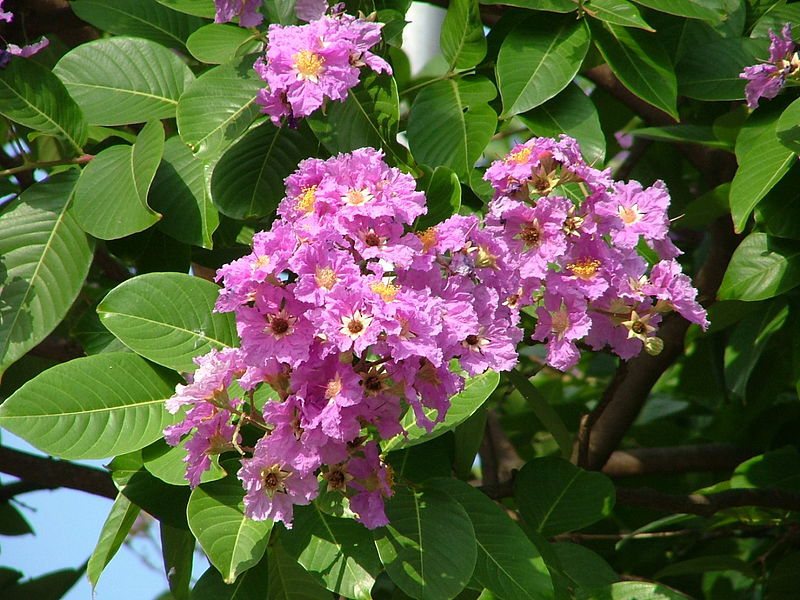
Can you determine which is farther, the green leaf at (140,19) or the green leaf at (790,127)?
the green leaf at (140,19)

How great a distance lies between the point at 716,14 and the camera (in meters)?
1.54

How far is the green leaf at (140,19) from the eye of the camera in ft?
5.60

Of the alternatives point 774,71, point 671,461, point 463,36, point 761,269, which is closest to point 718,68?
point 774,71

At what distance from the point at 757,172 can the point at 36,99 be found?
1.15 m

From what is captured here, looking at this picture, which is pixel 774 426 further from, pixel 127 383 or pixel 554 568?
pixel 127 383

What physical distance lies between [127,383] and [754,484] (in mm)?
1344

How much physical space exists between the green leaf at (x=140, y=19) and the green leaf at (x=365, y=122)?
0.51 m

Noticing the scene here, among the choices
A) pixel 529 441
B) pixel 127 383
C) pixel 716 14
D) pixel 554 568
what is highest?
pixel 716 14

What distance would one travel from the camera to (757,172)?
1.51 m

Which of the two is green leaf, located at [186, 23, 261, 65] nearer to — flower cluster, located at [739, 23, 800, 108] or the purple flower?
the purple flower

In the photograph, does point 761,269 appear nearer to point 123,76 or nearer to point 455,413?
point 455,413

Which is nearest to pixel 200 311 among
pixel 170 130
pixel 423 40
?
pixel 170 130

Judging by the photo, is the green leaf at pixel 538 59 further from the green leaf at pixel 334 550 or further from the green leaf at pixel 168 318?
the green leaf at pixel 334 550

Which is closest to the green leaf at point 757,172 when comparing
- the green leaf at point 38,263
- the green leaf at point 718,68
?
the green leaf at point 718,68
